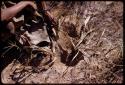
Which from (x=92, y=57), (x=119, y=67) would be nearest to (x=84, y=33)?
(x=92, y=57)

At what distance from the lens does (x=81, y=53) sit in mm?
2105

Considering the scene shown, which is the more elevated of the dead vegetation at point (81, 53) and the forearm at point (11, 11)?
the forearm at point (11, 11)

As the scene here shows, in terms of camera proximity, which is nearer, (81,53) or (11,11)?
(11,11)

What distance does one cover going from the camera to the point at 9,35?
1.99 m

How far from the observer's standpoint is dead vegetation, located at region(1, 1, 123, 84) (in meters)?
2.00

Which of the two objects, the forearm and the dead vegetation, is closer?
the forearm

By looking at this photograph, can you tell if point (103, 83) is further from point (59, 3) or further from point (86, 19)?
point (59, 3)

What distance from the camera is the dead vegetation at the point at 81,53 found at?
2.00m

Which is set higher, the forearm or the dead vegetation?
the forearm

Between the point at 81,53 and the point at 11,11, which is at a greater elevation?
the point at 11,11

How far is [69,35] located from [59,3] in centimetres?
46

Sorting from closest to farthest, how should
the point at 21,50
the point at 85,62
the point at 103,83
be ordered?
the point at 103,83
the point at 85,62
the point at 21,50

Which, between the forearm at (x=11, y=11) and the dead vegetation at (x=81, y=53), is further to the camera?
the dead vegetation at (x=81, y=53)

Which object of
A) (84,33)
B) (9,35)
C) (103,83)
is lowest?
(103,83)
